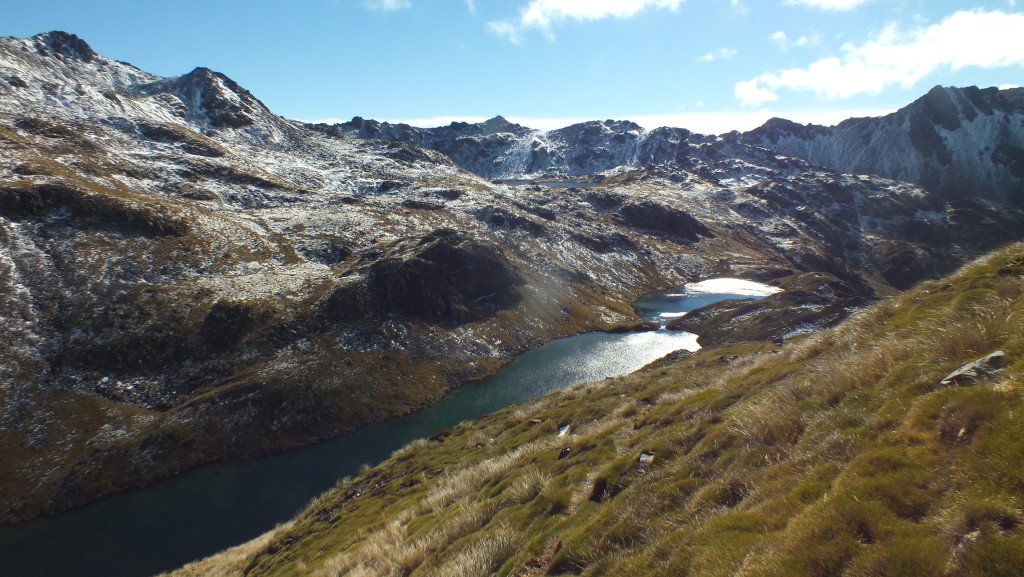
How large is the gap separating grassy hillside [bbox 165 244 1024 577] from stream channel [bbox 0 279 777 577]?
150ft

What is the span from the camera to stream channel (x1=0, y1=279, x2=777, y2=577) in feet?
160

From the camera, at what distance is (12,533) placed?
52781 millimetres

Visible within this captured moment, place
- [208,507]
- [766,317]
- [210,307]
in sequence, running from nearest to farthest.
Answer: [208,507], [210,307], [766,317]

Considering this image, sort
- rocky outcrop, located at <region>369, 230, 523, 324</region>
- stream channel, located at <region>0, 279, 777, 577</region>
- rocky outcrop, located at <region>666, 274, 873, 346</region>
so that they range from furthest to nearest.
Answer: rocky outcrop, located at <region>369, 230, 523, 324</region>, rocky outcrop, located at <region>666, 274, 873, 346</region>, stream channel, located at <region>0, 279, 777, 577</region>

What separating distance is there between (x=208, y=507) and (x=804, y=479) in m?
70.9

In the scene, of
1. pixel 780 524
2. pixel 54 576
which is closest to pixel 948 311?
pixel 780 524

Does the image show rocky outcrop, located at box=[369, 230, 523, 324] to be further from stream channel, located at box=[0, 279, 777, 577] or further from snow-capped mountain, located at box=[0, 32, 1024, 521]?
stream channel, located at box=[0, 279, 777, 577]

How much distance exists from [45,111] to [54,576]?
7899 inches

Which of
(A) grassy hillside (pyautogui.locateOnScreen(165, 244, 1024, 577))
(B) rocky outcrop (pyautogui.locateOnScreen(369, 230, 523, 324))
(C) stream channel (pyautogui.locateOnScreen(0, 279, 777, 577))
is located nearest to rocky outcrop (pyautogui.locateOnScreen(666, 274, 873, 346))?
(C) stream channel (pyautogui.locateOnScreen(0, 279, 777, 577))

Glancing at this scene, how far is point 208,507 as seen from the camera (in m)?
57.5

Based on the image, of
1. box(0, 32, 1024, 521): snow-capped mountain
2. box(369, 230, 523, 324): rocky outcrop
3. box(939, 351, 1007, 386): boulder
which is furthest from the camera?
box(369, 230, 523, 324): rocky outcrop

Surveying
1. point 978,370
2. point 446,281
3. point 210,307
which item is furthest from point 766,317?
point 210,307

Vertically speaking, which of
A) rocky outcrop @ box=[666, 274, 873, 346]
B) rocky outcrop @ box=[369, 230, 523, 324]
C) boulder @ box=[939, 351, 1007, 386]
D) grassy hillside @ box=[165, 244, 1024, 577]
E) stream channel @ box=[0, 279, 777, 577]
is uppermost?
boulder @ box=[939, 351, 1007, 386]

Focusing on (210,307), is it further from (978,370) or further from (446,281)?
(978,370)
